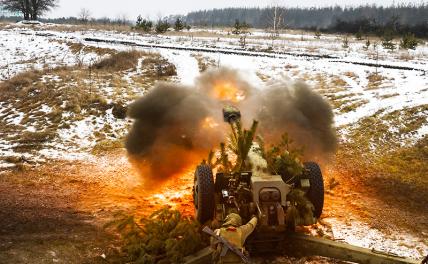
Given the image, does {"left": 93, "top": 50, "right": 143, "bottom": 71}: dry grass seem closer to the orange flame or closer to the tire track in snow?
the tire track in snow

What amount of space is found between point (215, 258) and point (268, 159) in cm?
313

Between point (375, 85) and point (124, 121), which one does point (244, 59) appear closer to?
point (375, 85)

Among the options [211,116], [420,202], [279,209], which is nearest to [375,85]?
[420,202]

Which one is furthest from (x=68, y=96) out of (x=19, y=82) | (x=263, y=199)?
(x=263, y=199)

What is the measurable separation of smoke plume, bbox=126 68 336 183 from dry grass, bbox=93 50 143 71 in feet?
44.1

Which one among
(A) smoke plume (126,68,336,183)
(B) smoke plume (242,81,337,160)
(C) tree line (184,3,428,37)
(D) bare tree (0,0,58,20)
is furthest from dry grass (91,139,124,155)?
(D) bare tree (0,0,58,20)

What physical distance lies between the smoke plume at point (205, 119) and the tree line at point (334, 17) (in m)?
39.1

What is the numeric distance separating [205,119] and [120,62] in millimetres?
15450

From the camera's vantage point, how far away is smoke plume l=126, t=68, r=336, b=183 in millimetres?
10609

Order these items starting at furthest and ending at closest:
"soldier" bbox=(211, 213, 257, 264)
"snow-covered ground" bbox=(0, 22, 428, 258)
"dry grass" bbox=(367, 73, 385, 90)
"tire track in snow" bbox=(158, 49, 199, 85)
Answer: "tire track in snow" bbox=(158, 49, 199, 85), "dry grass" bbox=(367, 73, 385, 90), "snow-covered ground" bbox=(0, 22, 428, 258), "soldier" bbox=(211, 213, 257, 264)

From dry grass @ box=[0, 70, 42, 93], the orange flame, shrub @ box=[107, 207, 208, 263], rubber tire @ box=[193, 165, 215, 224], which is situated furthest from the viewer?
dry grass @ box=[0, 70, 42, 93]

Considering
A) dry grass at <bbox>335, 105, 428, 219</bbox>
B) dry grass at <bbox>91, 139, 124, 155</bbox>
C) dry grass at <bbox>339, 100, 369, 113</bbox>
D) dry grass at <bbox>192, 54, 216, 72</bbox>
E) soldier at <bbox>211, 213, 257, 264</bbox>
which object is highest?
dry grass at <bbox>192, 54, 216, 72</bbox>

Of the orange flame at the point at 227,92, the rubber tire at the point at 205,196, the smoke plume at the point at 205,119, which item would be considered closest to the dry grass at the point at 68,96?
the smoke plume at the point at 205,119

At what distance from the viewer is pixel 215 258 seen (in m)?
5.31
